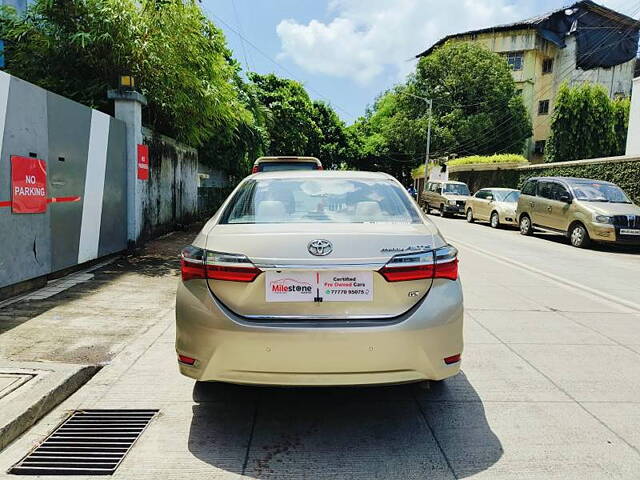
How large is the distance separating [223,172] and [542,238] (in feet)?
41.5

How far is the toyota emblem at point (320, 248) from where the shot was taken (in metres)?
2.90

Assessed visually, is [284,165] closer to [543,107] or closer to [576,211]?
[576,211]

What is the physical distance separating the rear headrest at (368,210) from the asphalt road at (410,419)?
51.4 inches

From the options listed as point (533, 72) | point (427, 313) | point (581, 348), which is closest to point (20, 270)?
point (427, 313)

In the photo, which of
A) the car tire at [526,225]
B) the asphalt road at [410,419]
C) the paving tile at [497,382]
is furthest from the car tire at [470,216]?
the paving tile at [497,382]

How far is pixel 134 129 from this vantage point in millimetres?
9469

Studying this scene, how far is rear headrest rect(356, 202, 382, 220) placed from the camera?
3.51m

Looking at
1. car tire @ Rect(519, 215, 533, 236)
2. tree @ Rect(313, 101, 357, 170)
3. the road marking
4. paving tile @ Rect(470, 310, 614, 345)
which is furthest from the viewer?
tree @ Rect(313, 101, 357, 170)

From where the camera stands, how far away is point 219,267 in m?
2.96

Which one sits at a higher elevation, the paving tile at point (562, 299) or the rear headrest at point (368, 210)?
the rear headrest at point (368, 210)

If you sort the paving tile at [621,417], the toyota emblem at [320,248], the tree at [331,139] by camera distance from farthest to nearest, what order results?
the tree at [331,139] < the paving tile at [621,417] < the toyota emblem at [320,248]

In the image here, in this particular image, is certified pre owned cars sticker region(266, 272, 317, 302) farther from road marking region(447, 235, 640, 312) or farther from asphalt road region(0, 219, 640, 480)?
road marking region(447, 235, 640, 312)

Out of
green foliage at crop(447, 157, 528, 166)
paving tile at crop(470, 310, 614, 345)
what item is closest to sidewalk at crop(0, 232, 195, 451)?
paving tile at crop(470, 310, 614, 345)

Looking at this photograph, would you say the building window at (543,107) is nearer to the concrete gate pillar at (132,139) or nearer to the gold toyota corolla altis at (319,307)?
the concrete gate pillar at (132,139)
